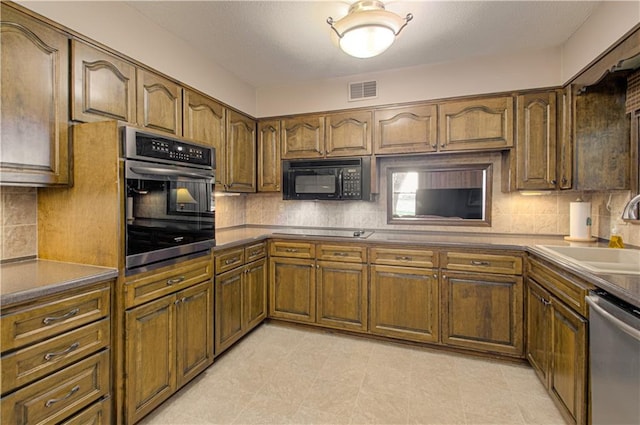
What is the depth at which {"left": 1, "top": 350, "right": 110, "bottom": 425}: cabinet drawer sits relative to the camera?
4.06 ft

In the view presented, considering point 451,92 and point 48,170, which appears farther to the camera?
point 451,92

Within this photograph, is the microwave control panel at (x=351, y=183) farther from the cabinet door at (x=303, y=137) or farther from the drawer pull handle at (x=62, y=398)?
the drawer pull handle at (x=62, y=398)

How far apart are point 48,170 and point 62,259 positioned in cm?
51

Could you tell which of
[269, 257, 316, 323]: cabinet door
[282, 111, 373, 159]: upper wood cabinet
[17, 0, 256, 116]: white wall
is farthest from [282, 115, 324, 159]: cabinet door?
[269, 257, 316, 323]: cabinet door

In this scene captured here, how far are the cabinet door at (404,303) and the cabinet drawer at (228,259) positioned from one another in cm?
118

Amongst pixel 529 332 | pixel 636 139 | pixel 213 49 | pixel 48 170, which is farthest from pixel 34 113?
pixel 636 139

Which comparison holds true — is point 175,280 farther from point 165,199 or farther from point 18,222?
point 18,222

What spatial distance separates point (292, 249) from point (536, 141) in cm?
237

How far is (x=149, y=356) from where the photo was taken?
179cm

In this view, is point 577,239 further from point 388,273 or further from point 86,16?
point 86,16

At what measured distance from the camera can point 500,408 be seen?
1.93 meters

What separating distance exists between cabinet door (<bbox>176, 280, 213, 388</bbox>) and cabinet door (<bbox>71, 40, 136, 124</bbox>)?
48.0 inches

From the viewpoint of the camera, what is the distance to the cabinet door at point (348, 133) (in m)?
3.11

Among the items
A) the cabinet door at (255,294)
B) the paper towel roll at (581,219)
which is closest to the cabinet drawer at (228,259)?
the cabinet door at (255,294)
